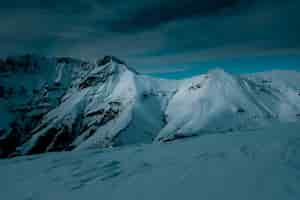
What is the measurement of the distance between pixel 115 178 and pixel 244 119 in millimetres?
98323

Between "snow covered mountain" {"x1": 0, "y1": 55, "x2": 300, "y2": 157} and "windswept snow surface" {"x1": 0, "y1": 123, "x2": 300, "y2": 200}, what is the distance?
80.6 metres

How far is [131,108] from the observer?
113 meters

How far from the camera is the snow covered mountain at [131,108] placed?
321 feet

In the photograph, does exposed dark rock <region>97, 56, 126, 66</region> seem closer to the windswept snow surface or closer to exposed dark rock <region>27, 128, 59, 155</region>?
exposed dark rock <region>27, 128, 59, 155</region>

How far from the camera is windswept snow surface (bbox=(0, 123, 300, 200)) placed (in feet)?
18.8

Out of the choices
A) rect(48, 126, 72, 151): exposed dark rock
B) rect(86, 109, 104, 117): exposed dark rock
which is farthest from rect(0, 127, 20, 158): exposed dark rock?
rect(86, 109, 104, 117): exposed dark rock

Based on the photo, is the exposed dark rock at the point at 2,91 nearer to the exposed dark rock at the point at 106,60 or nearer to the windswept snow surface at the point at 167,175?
the exposed dark rock at the point at 106,60

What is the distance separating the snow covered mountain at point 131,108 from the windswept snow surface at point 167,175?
80.6 metres

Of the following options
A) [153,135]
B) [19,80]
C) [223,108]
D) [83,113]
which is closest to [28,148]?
[83,113]

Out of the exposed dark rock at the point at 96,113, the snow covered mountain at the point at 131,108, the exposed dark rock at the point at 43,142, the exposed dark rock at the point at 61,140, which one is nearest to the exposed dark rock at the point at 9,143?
the snow covered mountain at the point at 131,108

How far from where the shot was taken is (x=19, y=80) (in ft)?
623

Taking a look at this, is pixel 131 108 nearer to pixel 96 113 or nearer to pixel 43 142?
pixel 96 113

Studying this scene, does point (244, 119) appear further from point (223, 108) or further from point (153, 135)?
point (153, 135)

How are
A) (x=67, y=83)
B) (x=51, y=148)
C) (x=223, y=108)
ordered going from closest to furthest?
(x=223, y=108)
(x=51, y=148)
(x=67, y=83)
